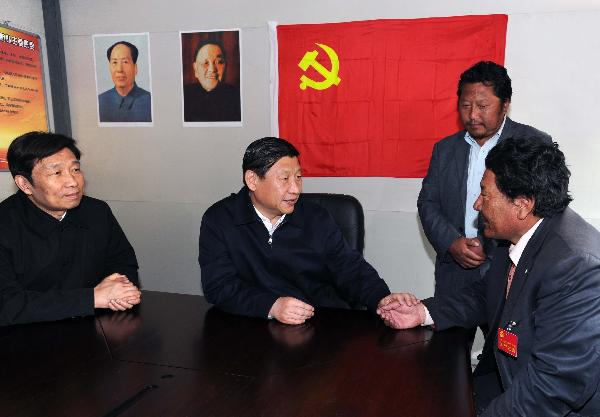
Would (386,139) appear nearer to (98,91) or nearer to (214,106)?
(214,106)

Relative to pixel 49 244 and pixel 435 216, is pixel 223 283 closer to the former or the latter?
pixel 49 244

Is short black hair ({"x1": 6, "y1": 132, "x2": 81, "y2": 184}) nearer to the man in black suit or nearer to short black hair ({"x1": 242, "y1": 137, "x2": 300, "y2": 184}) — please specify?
short black hair ({"x1": 242, "y1": 137, "x2": 300, "y2": 184})

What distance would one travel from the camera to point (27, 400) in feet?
4.09

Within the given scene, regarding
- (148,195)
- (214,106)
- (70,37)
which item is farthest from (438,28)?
(70,37)

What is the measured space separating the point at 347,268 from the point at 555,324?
3.17 ft

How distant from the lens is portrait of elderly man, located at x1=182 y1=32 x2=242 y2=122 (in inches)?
140

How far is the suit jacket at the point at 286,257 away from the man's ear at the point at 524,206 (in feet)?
2.14

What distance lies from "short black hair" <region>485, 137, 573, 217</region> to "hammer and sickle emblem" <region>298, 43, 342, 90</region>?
2.06 m

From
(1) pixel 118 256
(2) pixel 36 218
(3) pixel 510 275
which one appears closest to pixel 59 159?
(2) pixel 36 218

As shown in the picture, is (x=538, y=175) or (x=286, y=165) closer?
(x=538, y=175)

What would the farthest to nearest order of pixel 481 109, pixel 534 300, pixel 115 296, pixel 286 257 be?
1. pixel 481 109
2. pixel 286 257
3. pixel 115 296
4. pixel 534 300

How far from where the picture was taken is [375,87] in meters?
3.32

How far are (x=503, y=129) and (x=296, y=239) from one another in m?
1.20

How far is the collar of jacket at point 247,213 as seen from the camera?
2111 millimetres
